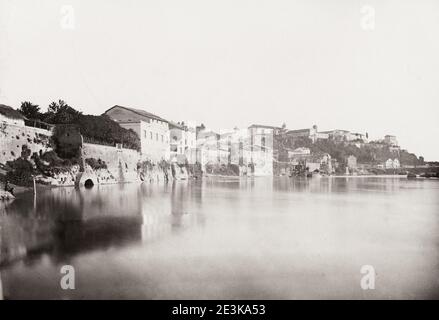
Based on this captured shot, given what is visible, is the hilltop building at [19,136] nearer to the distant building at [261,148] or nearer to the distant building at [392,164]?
the distant building at [261,148]

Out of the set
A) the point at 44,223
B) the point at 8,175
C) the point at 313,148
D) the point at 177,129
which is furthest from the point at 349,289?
the point at 313,148

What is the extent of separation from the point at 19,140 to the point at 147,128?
10792 mm

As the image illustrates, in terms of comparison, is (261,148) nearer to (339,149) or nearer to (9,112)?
(339,149)

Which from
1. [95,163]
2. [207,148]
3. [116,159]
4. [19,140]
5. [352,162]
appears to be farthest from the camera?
[352,162]

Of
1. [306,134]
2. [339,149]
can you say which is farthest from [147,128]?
[306,134]

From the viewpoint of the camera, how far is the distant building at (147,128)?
816 inches

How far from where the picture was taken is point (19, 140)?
1112cm

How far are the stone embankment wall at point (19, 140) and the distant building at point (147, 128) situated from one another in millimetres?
8000

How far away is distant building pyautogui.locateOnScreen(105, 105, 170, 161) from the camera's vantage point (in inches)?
816

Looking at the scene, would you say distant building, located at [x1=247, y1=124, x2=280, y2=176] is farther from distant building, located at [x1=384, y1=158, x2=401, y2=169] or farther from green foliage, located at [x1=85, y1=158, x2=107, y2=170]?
green foliage, located at [x1=85, y1=158, x2=107, y2=170]

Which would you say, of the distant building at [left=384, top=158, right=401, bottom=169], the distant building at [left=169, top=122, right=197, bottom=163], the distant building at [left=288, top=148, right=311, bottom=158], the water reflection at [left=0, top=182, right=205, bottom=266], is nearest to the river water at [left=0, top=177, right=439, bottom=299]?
the water reflection at [left=0, top=182, right=205, bottom=266]

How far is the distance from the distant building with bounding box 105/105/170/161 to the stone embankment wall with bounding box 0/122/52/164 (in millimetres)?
8000

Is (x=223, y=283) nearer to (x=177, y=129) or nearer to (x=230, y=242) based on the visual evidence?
(x=230, y=242)
